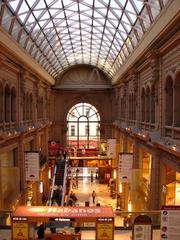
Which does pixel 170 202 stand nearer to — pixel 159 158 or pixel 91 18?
pixel 159 158

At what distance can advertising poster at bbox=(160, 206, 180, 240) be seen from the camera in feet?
40.7

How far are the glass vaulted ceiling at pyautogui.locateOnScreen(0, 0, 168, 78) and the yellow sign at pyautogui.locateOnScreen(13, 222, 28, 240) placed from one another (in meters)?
12.7

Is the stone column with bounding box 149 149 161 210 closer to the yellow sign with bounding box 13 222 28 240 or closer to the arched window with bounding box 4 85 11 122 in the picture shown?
the yellow sign with bounding box 13 222 28 240

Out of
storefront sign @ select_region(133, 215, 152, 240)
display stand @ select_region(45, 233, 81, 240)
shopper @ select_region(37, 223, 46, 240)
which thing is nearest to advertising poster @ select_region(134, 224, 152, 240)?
storefront sign @ select_region(133, 215, 152, 240)

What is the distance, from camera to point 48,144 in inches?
1905

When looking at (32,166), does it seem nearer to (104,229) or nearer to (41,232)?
(41,232)

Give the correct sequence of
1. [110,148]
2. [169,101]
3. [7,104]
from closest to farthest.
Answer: [169,101]
[7,104]
[110,148]

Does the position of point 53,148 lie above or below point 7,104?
below

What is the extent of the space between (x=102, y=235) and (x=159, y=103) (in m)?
10.4

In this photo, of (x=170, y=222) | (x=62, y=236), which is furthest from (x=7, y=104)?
(x=170, y=222)

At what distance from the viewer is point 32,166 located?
26.5m

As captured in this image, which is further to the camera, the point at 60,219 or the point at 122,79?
the point at 122,79

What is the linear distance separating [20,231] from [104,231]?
291 cm

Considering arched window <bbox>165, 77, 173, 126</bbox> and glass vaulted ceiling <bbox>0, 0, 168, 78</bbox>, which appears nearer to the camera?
arched window <bbox>165, 77, 173, 126</bbox>
